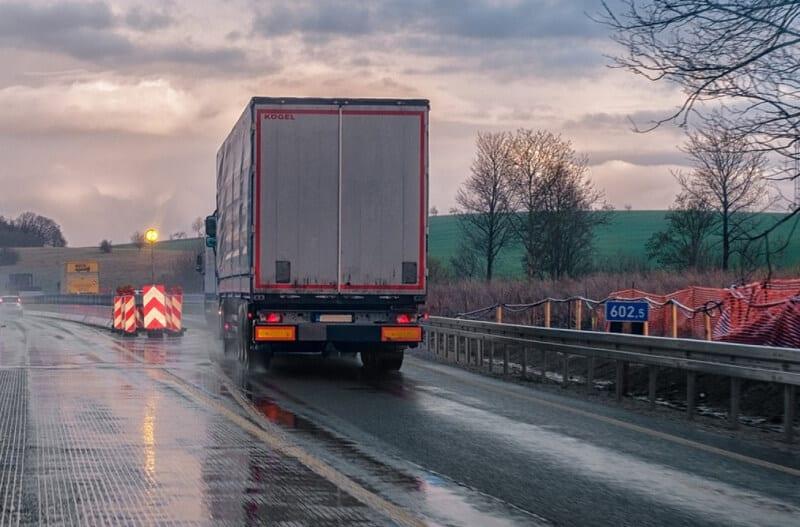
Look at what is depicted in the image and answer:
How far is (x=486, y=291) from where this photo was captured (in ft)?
137

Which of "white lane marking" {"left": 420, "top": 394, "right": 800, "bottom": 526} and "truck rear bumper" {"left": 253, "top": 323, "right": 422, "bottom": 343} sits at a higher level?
"truck rear bumper" {"left": 253, "top": 323, "right": 422, "bottom": 343}

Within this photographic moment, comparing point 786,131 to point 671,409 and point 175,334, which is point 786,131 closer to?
point 671,409

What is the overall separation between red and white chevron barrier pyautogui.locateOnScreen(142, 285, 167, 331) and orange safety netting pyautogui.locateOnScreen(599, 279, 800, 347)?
15294 mm

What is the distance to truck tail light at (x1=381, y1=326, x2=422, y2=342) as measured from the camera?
62.9 feet

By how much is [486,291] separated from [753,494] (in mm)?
33112

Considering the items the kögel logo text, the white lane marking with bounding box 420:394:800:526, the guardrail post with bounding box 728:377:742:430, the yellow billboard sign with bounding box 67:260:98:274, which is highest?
the kögel logo text

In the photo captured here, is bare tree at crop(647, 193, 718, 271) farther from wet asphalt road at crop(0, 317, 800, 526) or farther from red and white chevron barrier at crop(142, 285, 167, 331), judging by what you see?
wet asphalt road at crop(0, 317, 800, 526)

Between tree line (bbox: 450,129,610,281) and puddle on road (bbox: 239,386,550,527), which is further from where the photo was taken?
tree line (bbox: 450,129,610,281)

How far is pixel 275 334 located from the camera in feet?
62.3

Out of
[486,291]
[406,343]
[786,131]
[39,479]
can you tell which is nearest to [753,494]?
[39,479]

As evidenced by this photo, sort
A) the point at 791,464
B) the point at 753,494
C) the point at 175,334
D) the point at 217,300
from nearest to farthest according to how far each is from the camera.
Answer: the point at 753,494, the point at 791,464, the point at 217,300, the point at 175,334

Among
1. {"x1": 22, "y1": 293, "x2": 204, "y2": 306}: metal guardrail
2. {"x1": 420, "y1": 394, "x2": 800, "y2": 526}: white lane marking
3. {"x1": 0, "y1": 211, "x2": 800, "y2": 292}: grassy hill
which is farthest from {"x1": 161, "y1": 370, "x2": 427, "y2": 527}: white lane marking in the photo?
{"x1": 22, "y1": 293, "x2": 204, "y2": 306}: metal guardrail

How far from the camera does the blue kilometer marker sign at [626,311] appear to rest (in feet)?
59.0

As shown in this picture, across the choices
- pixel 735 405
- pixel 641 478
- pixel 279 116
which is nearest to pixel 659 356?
pixel 735 405
